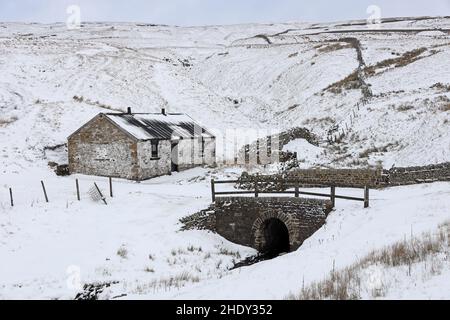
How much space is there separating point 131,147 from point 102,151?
279cm

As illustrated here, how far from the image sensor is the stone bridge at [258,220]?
1952 centimetres

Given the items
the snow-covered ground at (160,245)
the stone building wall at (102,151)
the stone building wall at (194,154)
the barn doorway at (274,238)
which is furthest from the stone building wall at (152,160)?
the barn doorway at (274,238)

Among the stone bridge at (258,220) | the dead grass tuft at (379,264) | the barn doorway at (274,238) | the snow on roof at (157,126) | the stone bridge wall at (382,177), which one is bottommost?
the barn doorway at (274,238)

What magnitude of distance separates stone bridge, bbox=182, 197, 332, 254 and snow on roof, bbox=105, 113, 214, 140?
10.4 meters

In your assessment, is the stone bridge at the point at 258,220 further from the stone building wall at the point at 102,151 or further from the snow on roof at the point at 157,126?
the snow on roof at the point at 157,126

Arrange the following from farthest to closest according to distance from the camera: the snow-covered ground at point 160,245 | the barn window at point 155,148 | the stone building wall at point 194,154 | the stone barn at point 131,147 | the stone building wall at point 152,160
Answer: the stone building wall at point 194,154
the barn window at point 155,148
the stone barn at point 131,147
the stone building wall at point 152,160
the snow-covered ground at point 160,245

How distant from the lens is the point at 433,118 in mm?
31328

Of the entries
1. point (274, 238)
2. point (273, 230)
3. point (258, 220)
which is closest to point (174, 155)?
point (273, 230)

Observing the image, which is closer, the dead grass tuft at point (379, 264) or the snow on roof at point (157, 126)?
the dead grass tuft at point (379, 264)

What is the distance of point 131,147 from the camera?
29.6 meters

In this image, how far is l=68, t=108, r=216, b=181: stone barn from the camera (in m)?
29.8

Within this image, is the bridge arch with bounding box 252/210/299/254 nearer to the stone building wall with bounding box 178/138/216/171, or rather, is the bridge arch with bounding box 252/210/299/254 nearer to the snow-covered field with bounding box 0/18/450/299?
the snow-covered field with bounding box 0/18/450/299

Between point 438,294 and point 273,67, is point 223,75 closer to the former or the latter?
point 273,67
